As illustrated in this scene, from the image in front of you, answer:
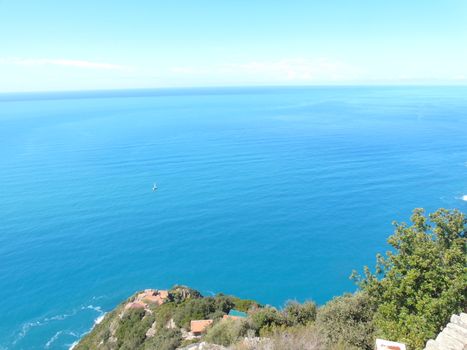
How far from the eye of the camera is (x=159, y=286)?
40812 millimetres

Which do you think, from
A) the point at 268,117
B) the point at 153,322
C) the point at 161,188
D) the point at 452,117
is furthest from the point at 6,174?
the point at 452,117

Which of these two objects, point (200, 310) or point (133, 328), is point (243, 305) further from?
point (133, 328)

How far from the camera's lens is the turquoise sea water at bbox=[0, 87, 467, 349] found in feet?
131

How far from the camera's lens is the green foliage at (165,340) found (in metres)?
23.9

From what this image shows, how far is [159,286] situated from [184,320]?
555 inches

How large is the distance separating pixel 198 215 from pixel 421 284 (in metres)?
41.2

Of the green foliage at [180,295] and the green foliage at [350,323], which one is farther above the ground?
the green foliage at [350,323]

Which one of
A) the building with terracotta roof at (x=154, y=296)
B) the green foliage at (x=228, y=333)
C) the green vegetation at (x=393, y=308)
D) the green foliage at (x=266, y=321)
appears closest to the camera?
the green vegetation at (x=393, y=308)

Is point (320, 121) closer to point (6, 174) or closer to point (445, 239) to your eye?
point (6, 174)

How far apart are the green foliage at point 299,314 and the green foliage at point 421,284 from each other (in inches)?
185

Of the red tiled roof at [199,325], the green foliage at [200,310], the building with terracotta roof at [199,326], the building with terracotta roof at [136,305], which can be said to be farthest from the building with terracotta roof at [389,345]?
the building with terracotta roof at [136,305]

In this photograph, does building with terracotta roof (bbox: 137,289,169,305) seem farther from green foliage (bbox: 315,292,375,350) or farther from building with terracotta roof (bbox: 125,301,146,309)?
green foliage (bbox: 315,292,375,350)

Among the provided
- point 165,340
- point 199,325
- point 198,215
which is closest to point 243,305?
point 199,325

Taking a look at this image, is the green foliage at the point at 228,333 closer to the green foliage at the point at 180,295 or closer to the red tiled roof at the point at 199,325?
the red tiled roof at the point at 199,325
